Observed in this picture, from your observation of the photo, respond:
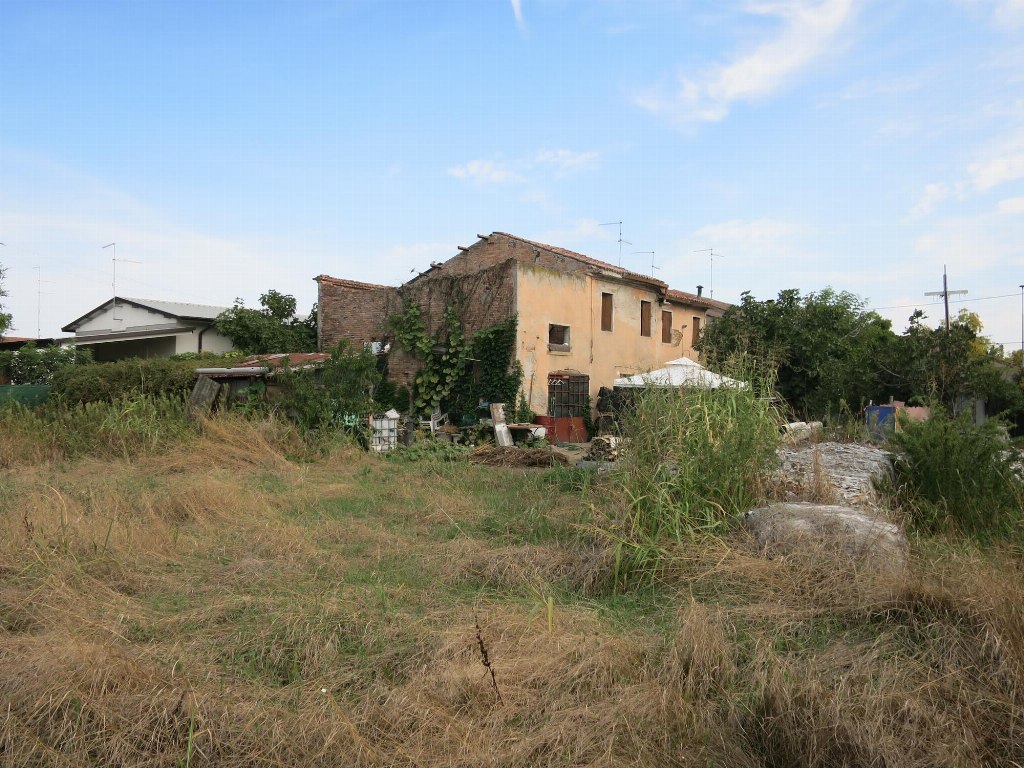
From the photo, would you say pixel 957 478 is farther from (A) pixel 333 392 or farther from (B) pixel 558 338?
(B) pixel 558 338

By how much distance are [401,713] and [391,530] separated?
3404 millimetres

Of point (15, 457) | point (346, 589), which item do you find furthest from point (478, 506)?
point (15, 457)

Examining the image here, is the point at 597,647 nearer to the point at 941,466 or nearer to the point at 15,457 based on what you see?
the point at 941,466

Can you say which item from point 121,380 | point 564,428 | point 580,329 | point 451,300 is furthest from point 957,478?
point 121,380

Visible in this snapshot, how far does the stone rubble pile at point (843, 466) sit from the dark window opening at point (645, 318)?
1394cm

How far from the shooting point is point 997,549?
14.1ft

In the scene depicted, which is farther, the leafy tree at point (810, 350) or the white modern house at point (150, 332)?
Result: the white modern house at point (150, 332)

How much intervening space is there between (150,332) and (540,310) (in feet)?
42.9

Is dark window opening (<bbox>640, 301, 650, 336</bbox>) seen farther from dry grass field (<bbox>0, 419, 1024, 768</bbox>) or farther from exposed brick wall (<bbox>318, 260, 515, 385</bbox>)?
dry grass field (<bbox>0, 419, 1024, 768</bbox>)

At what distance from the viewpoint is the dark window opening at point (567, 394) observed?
1841 cm

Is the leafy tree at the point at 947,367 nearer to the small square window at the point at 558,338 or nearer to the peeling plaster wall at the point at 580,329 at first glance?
the peeling plaster wall at the point at 580,329

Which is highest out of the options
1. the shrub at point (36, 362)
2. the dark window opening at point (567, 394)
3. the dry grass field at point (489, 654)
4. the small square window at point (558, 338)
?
the small square window at point (558, 338)

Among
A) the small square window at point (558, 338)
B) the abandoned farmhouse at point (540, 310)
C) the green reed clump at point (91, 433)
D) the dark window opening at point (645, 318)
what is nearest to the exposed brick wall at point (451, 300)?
the abandoned farmhouse at point (540, 310)

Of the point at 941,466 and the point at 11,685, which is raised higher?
the point at 941,466
